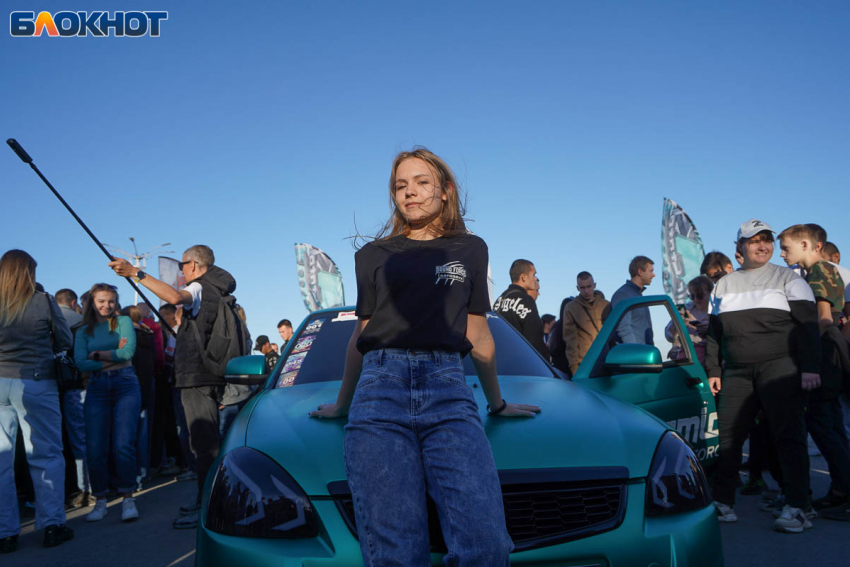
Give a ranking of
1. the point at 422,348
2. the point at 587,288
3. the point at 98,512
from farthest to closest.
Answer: the point at 587,288 → the point at 98,512 → the point at 422,348

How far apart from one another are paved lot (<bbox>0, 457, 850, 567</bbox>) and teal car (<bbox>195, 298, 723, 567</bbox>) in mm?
2002

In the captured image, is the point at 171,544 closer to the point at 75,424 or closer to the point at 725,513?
the point at 75,424

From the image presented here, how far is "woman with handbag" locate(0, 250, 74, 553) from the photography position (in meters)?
4.66

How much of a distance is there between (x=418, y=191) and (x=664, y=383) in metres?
2.42

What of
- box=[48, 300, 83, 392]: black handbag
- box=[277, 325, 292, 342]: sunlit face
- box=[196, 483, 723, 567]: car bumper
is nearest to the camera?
box=[196, 483, 723, 567]: car bumper

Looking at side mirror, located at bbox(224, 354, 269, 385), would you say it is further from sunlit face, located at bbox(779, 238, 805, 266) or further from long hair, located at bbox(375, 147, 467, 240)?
sunlit face, located at bbox(779, 238, 805, 266)

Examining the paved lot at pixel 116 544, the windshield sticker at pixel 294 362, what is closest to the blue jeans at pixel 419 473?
the windshield sticker at pixel 294 362

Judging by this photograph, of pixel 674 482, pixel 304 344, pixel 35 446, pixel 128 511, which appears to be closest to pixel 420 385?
pixel 674 482

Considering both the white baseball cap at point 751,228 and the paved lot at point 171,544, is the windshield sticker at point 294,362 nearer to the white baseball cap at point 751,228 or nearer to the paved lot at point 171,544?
the paved lot at point 171,544

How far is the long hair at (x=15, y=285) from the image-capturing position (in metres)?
4.73

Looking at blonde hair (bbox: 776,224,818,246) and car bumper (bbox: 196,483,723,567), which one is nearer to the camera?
car bumper (bbox: 196,483,723,567)

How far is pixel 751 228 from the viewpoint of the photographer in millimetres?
4402

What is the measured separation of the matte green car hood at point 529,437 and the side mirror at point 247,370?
0.61 m

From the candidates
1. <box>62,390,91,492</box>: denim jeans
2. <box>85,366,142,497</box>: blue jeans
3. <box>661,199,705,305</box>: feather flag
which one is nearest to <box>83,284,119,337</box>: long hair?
<box>85,366,142,497</box>: blue jeans
